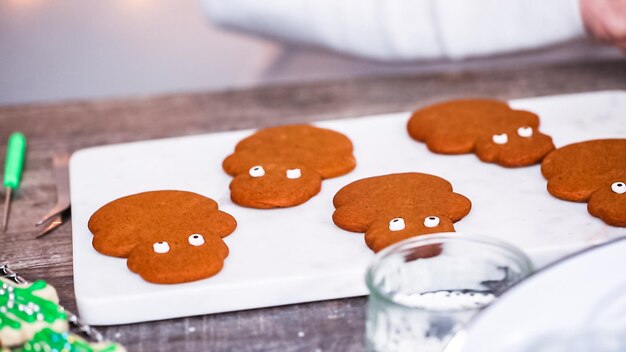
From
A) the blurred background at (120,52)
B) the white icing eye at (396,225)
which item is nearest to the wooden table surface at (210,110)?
the white icing eye at (396,225)

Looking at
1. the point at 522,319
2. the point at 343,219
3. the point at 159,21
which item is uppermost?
the point at 522,319

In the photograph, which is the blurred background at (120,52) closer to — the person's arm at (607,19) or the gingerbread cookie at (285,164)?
the person's arm at (607,19)

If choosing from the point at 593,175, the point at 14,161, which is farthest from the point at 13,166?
the point at 593,175

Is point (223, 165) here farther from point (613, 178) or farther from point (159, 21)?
point (159, 21)

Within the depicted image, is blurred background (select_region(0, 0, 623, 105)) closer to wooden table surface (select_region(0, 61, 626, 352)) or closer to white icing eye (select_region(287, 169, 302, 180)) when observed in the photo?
wooden table surface (select_region(0, 61, 626, 352))

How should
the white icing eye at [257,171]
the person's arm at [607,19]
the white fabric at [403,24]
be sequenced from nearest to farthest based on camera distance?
the white icing eye at [257,171], the person's arm at [607,19], the white fabric at [403,24]

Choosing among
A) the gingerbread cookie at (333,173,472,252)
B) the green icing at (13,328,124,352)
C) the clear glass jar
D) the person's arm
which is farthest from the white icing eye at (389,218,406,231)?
the person's arm

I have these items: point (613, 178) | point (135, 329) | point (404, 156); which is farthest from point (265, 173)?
point (613, 178)
